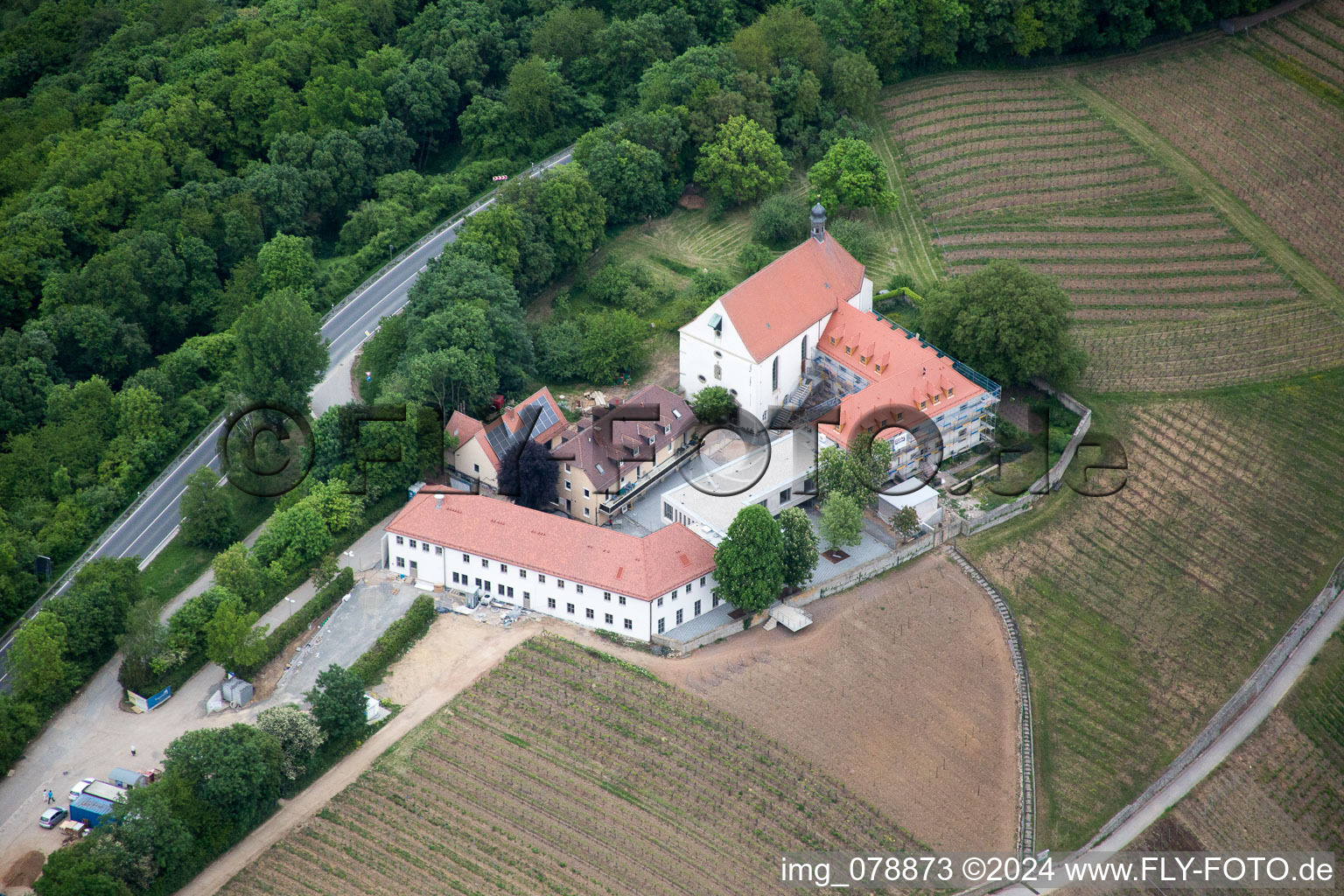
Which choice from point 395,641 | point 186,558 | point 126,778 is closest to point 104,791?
point 126,778

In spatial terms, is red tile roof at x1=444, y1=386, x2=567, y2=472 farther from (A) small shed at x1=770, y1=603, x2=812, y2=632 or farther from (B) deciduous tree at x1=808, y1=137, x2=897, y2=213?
(B) deciduous tree at x1=808, y1=137, x2=897, y2=213

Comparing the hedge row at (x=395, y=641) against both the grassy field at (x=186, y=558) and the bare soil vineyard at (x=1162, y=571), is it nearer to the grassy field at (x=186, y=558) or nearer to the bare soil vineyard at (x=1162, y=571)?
the grassy field at (x=186, y=558)

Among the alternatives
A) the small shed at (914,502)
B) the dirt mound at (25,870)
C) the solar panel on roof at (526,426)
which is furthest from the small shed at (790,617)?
the dirt mound at (25,870)

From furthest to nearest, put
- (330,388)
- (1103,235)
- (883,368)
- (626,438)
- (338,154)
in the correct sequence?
(338,154) → (1103,235) → (330,388) → (883,368) → (626,438)

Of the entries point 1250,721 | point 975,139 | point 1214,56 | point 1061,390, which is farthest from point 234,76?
point 1250,721

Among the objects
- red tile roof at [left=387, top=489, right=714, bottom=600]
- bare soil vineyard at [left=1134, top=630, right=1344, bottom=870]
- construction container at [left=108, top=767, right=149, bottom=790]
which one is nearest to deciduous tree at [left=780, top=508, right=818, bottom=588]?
red tile roof at [left=387, top=489, right=714, bottom=600]

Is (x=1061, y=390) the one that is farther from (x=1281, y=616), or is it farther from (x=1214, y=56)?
(x=1214, y=56)

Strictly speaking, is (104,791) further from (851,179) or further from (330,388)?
(851,179)
